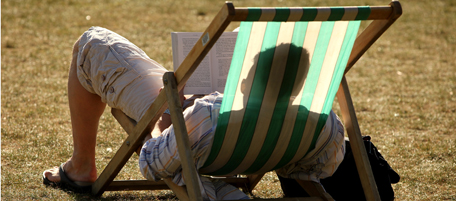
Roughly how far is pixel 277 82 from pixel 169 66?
4.08 m

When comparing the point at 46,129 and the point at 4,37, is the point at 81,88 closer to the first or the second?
the point at 46,129

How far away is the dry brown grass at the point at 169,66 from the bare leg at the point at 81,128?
0.13 metres

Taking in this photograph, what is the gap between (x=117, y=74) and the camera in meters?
2.47

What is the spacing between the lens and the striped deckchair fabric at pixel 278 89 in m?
1.81

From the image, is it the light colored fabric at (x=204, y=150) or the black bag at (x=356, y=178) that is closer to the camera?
the light colored fabric at (x=204, y=150)

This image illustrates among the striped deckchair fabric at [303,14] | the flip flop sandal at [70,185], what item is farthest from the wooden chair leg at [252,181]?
the striped deckchair fabric at [303,14]

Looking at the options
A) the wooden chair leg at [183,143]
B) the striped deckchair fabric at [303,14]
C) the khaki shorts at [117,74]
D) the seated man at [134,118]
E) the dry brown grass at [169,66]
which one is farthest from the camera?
the dry brown grass at [169,66]

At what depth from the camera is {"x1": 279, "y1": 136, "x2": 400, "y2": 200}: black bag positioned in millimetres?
2473

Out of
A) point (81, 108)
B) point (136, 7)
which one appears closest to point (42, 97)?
point (81, 108)

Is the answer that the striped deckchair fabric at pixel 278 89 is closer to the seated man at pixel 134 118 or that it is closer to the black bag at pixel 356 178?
the seated man at pixel 134 118

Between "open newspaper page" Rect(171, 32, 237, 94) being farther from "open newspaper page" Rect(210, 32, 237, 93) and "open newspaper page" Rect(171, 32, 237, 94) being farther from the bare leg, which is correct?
the bare leg

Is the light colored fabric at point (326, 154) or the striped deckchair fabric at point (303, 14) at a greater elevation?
the striped deckchair fabric at point (303, 14)

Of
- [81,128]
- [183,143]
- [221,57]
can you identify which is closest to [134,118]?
[81,128]

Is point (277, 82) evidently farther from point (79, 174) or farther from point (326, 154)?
point (79, 174)
